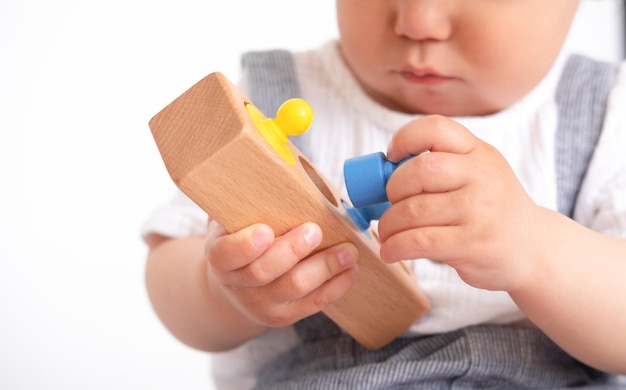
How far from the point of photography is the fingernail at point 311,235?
51 centimetres

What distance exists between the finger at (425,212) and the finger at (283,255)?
5cm

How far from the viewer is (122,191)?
113 centimetres

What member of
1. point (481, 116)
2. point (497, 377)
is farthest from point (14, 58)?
point (497, 377)

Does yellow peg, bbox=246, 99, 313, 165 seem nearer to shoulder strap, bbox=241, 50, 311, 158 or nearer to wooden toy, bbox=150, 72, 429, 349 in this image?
wooden toy, bbox=150, 72, 429, 349

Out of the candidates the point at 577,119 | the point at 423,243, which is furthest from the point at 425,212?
the point at 577,119

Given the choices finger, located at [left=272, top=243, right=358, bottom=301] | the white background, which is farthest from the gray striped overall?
the white background

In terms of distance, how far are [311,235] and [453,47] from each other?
23 cm

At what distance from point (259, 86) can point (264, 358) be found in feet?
0.82

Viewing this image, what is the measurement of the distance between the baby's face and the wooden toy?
158mm

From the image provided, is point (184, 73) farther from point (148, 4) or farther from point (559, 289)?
point (559, 289)

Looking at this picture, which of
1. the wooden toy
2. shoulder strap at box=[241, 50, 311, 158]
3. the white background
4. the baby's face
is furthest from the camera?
the white background

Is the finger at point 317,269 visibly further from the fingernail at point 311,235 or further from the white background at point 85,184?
the white background at point 85,184

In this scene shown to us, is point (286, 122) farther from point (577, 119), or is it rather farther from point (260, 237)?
point (577, 119)

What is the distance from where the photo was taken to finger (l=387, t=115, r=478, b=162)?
0.52m
